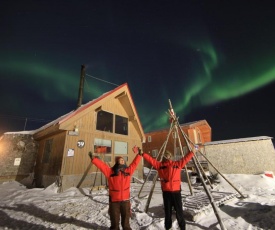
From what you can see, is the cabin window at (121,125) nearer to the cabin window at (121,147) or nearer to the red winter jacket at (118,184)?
the cabin window at (121,147)

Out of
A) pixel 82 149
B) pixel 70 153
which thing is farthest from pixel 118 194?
pixel 82 149

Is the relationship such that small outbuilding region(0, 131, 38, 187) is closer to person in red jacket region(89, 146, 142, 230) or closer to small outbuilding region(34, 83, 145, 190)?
small outbuilding region(34, 83, 145, 190)

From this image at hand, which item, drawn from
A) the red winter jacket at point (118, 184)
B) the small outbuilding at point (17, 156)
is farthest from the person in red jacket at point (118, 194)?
the small outbuilding at point (17, 156)

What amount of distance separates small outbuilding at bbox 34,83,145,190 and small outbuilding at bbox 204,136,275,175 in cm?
928

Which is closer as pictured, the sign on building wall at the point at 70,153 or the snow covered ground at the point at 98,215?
the snow covered ground at the point at 98,215

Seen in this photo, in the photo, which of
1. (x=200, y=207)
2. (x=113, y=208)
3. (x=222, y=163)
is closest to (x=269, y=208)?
(x=200, y=207)

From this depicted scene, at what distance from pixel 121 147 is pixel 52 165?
5.25 meters

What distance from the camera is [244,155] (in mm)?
17922

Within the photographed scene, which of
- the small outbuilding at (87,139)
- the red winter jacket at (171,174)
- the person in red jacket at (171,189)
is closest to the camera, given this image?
the person in red jacket at (171,189)

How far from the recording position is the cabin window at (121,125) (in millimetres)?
14812

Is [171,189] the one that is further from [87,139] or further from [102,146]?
[102,146]

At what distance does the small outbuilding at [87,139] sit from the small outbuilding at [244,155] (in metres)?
A: 9.28

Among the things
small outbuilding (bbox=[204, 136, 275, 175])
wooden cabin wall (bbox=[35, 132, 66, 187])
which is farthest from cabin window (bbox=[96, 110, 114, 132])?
small outbuilding (bbox=[204, 136, 275, 175])

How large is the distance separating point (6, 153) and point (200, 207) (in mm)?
15686
